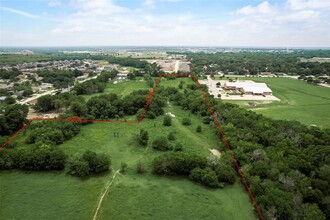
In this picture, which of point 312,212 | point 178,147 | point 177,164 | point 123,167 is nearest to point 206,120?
point 178,147

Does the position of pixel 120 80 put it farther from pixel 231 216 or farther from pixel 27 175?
pixel 231 216

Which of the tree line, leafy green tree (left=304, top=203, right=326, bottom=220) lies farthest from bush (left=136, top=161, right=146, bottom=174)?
leafy green tree (left=304, top=203, right=326, bottom=220)

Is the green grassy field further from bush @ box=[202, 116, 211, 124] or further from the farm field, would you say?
the farm field

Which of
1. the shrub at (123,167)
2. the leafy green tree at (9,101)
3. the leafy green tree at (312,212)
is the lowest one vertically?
the shrub at (123,167)

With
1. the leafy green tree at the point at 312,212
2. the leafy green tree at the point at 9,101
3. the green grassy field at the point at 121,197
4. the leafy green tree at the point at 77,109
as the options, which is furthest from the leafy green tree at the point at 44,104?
the leafy green tree at the point at 312,212

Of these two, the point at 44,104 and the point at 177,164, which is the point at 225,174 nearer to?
the point at 177,164

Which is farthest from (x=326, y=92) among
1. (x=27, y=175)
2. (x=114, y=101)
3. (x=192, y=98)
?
(x=27, y=175)

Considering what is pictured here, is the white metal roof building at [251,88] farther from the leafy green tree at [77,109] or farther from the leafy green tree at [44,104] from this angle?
the leafy green tree at [44,104]

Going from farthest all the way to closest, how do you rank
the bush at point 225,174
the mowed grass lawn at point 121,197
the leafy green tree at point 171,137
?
the leafy green tree at point 171,137
the bush at point 225,174
the mowed grass lawn at point 121,197
